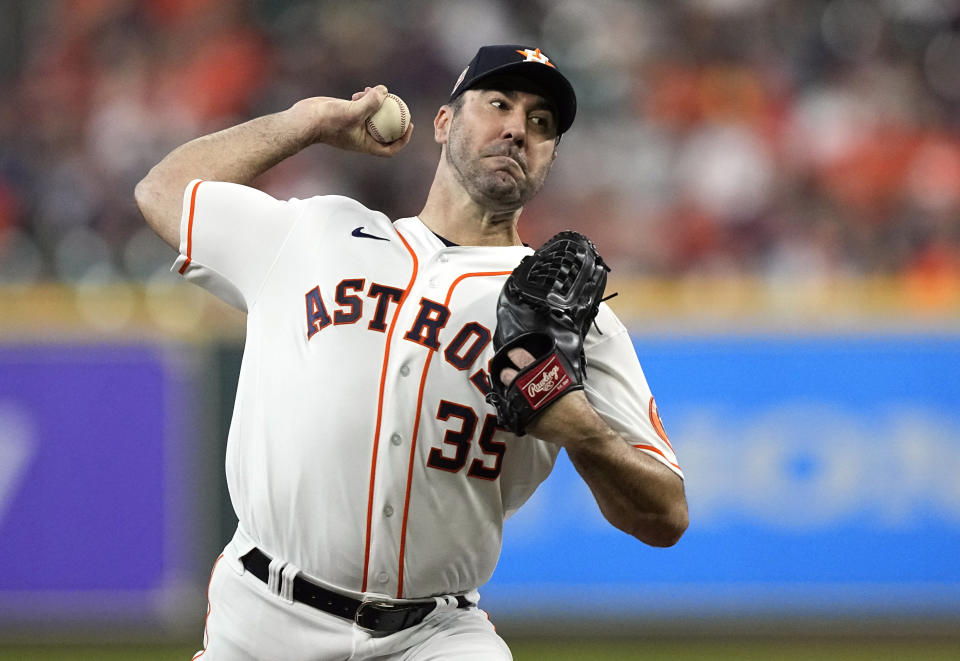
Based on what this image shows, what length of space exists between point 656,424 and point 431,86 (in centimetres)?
685

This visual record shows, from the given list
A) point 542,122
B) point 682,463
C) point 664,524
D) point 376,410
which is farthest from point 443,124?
point 682,463

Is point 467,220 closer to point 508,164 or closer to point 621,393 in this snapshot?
point 508,164

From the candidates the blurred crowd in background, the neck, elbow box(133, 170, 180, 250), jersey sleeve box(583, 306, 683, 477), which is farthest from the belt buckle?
the blurred crowd in background

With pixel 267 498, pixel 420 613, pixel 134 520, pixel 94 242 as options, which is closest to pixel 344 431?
pixel 267 498

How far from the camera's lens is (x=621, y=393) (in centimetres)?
326

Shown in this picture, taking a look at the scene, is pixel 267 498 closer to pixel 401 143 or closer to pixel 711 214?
pixel 401 143

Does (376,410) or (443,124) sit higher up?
(443,124)

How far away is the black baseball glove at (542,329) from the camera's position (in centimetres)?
290

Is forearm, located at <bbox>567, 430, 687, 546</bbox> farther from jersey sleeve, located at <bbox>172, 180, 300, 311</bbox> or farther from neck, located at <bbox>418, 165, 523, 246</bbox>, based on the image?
jersey sleeve, located at <bbox>172, 180, 300, 311</bbox>

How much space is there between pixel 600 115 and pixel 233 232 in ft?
21.9

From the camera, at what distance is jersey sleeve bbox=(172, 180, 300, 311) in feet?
11.4

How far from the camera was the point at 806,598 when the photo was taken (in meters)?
7.28

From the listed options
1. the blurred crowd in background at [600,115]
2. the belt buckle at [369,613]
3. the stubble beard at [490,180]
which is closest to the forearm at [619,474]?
the belt buckle at [369,613]

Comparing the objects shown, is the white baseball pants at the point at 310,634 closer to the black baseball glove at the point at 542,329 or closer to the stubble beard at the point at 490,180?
the black baseball glove at the point at 542,329
